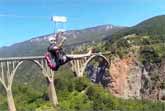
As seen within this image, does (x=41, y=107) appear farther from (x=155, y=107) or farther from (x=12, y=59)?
(x=155, y=107)

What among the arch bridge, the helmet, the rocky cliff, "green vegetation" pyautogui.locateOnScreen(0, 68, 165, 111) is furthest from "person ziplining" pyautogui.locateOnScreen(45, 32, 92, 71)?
the rocky cliff

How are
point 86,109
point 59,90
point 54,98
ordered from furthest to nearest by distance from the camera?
point 59,90 → point 54,98 → point 86,109

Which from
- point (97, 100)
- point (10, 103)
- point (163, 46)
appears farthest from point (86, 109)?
point (163, 46)

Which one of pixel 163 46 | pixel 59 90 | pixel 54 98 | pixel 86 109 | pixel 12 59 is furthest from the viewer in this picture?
pixel 163 46

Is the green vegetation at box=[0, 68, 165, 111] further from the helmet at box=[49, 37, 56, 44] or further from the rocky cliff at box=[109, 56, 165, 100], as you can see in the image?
the helmet at box=[49, 37, 56, 44]

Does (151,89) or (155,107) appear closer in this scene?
(155,107)

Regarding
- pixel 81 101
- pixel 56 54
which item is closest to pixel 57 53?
pixel 56 54

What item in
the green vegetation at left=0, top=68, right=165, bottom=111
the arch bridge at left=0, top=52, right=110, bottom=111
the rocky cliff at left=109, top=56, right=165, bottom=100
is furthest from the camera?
the rocky cliff at left=109, top=56, right=165, bottom=100

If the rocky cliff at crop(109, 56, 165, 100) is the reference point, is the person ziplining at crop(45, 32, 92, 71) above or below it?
above

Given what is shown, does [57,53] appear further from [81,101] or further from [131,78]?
[131,78]

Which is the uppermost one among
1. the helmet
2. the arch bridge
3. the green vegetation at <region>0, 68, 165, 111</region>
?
the helmet

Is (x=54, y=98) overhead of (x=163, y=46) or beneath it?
beneath

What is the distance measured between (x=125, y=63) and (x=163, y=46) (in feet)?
28.4

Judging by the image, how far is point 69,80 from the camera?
332 ft
